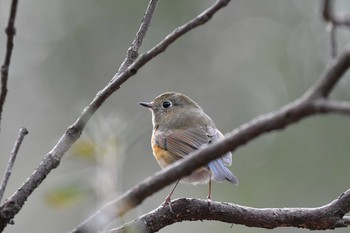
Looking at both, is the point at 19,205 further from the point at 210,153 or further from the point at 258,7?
the point at 258,7

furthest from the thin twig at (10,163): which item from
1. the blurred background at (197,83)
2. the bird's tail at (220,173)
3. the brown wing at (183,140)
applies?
the blurred background at (197,83)

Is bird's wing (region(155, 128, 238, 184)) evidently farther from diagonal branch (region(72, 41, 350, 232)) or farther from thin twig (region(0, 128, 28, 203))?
diagonal branch (region(72, 41, 350, 232))

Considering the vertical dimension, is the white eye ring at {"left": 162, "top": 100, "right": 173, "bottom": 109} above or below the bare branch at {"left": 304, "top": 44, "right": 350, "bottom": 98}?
above

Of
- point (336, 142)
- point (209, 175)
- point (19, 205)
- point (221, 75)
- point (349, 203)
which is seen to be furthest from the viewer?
point (221, 75)

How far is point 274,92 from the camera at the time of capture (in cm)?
912

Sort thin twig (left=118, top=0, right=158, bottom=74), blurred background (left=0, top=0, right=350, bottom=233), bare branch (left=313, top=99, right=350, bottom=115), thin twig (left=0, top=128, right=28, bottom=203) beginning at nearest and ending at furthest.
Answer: bare branch (left=313, top=99, right=350, bottom=115) < thin twig (left=0, top=128, right=28, bottom=203) < thin twig (left=118, top=0, right=158, bottom=74) < blurred background (left=0, top=0, right=350, bottom=233)

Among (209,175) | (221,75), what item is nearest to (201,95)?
(221,75)

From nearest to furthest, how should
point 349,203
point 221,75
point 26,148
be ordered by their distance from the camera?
point 349,203 → point 26,148 → point 221,75

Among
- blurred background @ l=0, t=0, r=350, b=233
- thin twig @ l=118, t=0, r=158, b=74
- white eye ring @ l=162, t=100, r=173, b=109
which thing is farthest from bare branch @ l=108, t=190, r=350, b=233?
blurred background @ l=0, t=0, r=350, b=233

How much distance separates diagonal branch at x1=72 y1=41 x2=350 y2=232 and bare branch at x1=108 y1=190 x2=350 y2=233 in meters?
1.37

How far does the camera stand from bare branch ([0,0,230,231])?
191cm

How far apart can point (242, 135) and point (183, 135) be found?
3.54m

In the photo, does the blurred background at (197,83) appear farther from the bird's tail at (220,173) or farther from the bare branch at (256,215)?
the bare branch at (256,215)

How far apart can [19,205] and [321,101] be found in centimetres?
99
